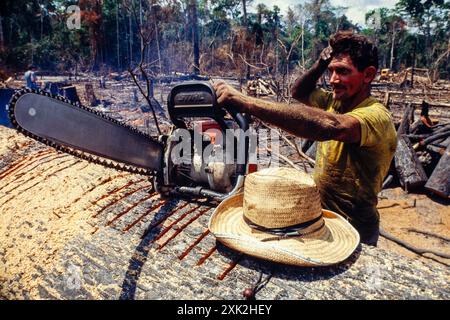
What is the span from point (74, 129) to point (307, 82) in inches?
64.1

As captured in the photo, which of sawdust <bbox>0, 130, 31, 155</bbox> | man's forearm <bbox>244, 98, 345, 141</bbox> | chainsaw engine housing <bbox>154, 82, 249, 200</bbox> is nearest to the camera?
man's forearm <bbox>244, 98, 345, 141</bbox>

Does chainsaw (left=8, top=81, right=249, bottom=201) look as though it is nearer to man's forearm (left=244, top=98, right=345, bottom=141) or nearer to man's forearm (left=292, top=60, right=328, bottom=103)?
man's forearm (left=244, top=98, right=345, bottom=141)

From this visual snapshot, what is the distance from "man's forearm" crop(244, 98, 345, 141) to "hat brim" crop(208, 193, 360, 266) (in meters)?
0.51

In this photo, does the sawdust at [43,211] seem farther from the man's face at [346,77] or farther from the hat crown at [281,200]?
the man's face at [346,77]

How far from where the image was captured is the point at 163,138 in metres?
2.22

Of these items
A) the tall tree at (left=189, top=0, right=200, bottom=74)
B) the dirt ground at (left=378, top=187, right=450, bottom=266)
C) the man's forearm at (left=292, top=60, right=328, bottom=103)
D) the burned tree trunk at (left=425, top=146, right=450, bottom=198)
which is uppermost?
the tall tree at (left=189, top=0, right=200, bottom=74)

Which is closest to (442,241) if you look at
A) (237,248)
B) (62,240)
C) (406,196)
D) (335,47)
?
(406,196)

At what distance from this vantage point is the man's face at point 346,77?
1.82 metres

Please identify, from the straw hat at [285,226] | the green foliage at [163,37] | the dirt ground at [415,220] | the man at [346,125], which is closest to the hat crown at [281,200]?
the straw hat at [285,226]

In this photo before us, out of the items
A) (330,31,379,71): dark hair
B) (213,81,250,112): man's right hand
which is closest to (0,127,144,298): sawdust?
(213,81,250,112): man's right hand

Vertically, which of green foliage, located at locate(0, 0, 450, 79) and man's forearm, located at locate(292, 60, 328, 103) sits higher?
green foliage, located at locate(0, 0, 450, 79)

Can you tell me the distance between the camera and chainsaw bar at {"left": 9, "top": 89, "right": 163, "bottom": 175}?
1.61 meters

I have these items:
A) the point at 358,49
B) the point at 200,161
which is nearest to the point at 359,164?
the point at 358,49

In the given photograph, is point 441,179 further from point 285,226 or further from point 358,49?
point 285,226
